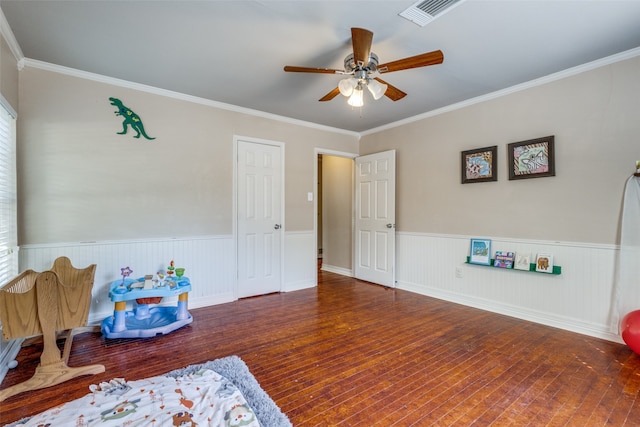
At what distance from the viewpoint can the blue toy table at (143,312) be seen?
271 centimetres

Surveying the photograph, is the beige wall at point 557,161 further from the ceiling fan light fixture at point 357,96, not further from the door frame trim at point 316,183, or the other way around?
the ceiling fan light fixture at point 357,96

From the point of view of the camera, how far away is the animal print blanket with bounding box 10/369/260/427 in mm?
1245

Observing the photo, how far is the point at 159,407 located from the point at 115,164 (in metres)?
2.73

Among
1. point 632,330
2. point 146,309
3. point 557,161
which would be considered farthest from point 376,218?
point 146,309

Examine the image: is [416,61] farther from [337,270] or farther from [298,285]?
[337,270]

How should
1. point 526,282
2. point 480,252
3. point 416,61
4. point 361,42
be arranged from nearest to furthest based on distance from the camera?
1. point 361,42
2. point 416,61
3. point 526,282
4. point 480,252

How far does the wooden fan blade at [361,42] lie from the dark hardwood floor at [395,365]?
232 centimetres

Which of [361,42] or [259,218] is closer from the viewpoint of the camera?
[361,42]

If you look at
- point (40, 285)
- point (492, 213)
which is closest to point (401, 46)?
point (492, 213)

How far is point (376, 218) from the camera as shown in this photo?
4785 mm

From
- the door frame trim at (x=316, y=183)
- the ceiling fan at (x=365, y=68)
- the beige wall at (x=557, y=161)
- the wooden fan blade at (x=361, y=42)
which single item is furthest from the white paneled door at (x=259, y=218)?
the wooden fan blade at (x=361, y=42)

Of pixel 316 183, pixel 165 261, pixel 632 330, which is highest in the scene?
pixel 316 183

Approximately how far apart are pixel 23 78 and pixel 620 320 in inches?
232

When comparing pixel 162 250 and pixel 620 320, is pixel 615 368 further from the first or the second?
pixel 162 250
